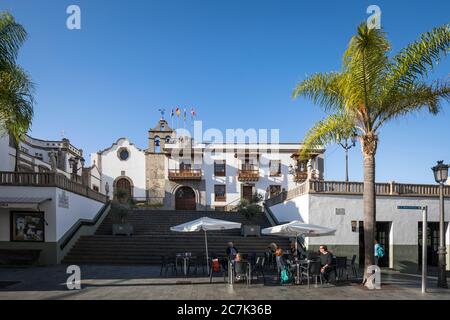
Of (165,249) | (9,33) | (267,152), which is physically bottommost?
(165,249)

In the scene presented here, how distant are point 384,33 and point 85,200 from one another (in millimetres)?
19049

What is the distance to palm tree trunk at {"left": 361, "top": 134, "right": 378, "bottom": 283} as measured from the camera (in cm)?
1290

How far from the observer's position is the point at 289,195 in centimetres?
2431

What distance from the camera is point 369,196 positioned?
12922 millimetres

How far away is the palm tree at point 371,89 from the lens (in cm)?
1216

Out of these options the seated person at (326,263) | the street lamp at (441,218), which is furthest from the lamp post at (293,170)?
the seated person at (326,263)

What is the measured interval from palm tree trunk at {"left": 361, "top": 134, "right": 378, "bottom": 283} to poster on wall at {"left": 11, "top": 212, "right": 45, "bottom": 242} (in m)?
15.1

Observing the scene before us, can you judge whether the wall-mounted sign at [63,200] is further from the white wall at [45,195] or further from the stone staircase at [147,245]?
the stone staircase at [147,245]

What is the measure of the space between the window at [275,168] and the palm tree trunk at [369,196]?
1082 inches

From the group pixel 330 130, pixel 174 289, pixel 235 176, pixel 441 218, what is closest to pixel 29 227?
pixel 174 289

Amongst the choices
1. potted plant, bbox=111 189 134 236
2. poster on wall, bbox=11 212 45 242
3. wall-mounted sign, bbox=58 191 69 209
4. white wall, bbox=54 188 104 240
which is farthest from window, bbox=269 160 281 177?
poster on wall, bbox=11 212 45 242

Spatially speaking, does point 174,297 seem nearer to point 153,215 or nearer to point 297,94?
point 297,94

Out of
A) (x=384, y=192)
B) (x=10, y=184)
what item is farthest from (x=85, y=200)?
(x=384, y=192)

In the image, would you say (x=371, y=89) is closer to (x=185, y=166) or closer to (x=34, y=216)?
(x=34, y=216)
